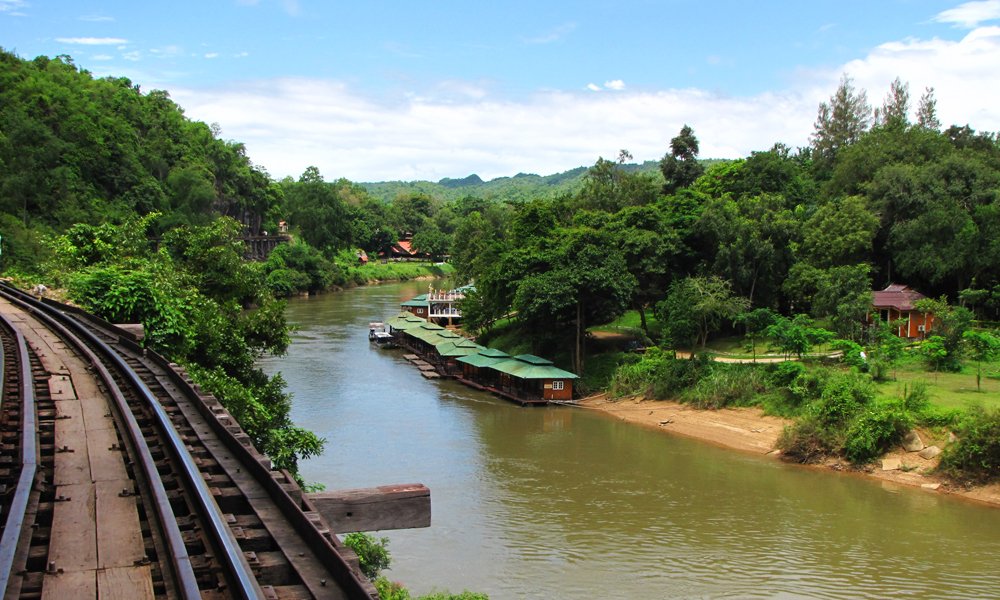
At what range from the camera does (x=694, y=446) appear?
94.8 ft

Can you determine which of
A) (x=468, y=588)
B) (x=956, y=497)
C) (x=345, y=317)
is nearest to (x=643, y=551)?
(x=468, y=588)

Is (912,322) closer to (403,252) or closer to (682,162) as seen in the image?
(682,162)

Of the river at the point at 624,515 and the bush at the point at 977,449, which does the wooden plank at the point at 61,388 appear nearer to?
the river at the point at 624,515

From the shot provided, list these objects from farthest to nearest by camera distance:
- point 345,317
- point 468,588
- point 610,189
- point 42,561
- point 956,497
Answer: point 345,317 < point 610,189 < point 956,497 < point 468,588 < point 42,561

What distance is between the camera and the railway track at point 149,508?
482cm

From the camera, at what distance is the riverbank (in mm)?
23859

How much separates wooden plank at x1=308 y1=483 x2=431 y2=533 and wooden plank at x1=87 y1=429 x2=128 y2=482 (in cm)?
250

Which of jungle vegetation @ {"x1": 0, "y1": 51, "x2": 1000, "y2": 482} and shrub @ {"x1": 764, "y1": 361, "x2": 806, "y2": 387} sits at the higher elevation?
jungle vegetation @ {"x1": 0, "y1": 51, "x2": 1000, "y2": 482}

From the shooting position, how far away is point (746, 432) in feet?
95.9

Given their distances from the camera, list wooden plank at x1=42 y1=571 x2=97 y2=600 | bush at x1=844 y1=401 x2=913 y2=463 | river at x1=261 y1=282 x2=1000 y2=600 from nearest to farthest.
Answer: wooden plank at x1=42 y1=571 x2=97 y2=600, river at x1=261 y1=282 x2=1000 y2=600, bush at x1=844 y1=401 x2=913 y2=463

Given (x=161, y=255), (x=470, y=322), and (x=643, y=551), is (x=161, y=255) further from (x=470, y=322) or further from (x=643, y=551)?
(x=470, y=322)

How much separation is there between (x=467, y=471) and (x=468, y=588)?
8211mm

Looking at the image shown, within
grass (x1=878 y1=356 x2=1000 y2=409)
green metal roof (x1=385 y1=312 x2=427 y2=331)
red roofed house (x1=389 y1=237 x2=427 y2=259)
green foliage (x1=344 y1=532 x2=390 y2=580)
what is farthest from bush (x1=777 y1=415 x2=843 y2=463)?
red roofed house (x1=389 y1=237 x2=427 y2=259)

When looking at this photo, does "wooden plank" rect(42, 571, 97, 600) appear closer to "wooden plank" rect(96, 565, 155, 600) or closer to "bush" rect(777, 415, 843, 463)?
"wooden plank" rect(96, 565, 155, 600)
